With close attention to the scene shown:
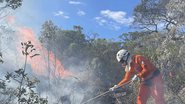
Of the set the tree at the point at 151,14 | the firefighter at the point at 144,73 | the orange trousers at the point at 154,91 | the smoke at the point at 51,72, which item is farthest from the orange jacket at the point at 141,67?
the smoke at the point at 51,72

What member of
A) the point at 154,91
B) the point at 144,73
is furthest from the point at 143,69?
the point at 154,91

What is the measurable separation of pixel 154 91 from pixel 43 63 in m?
54.8

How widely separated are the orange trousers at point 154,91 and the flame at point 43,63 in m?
44.1

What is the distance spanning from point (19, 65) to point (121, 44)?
821 inches

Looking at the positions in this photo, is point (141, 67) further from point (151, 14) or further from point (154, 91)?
point (151, 14)

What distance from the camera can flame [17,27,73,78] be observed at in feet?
188

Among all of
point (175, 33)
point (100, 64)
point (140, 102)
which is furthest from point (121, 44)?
point (140, 102)

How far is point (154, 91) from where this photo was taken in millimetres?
10391

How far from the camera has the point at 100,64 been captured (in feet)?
144

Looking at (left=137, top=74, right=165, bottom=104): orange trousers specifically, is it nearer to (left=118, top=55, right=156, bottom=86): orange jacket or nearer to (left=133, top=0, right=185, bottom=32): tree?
(left=118, top=55, right=156, bottom=86): orange jacket

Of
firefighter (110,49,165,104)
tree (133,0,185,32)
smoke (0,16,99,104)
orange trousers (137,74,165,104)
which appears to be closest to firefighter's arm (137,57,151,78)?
firefighter (110,49,165,104)

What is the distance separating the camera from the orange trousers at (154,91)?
10195 mm

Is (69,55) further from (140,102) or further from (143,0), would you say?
(140,102)

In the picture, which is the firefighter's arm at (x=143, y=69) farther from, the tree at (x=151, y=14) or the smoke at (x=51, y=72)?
the smoke at (x=51, y=72)
